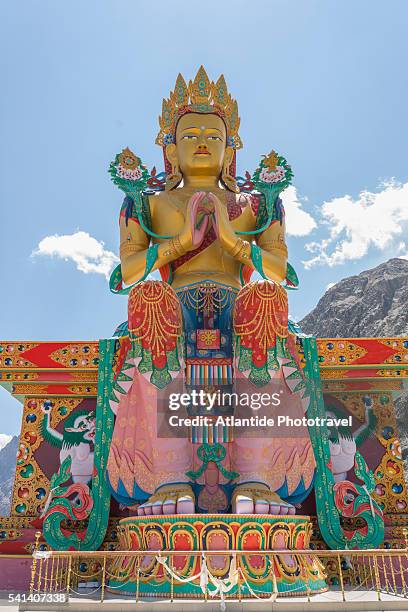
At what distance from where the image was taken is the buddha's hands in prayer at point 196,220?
488 cm

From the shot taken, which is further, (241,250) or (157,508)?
(241,250)

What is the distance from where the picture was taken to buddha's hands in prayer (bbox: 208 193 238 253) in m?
4.89

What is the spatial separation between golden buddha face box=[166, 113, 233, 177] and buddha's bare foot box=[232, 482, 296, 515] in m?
3.28

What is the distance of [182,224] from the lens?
5.40 meters

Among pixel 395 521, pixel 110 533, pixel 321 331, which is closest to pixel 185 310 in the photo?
pixel 110 533

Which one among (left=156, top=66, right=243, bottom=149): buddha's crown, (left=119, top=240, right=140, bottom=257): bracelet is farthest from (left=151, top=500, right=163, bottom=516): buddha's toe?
(left=156, top=66, right=243, bottom=149): buddha's crown

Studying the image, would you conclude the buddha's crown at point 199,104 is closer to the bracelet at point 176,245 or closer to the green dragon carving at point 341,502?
the bracelet at point 176,245

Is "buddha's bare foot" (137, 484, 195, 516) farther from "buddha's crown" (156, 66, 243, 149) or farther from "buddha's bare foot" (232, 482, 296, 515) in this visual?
"buddha's crown" (156, 66, 243, 149)

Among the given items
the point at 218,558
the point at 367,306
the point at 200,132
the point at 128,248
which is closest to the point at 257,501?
the point at 218,558

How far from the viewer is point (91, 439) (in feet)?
17.9

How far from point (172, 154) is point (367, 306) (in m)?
23.2

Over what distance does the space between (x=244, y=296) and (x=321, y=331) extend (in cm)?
2585

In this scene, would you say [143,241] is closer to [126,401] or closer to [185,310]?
[185,310]

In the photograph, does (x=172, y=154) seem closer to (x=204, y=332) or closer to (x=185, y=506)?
(x=204, y=332)
